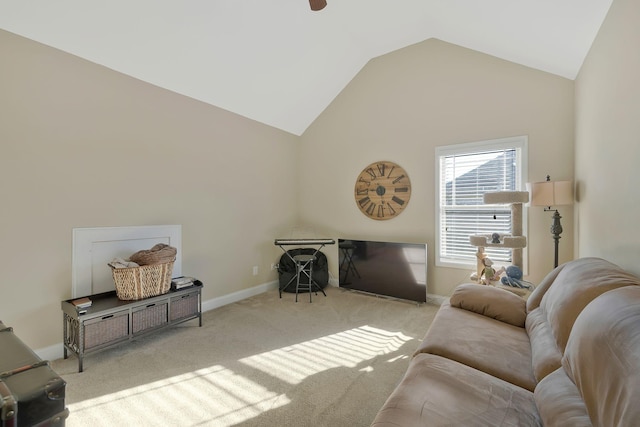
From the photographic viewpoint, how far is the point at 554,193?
2.57 meters

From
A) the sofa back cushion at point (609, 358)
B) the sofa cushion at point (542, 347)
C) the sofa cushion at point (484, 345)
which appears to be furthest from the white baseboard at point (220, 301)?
the sofa back cushion at point (609, 358)

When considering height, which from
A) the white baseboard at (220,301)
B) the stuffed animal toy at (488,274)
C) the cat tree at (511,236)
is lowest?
the white baseboard at (220,301)

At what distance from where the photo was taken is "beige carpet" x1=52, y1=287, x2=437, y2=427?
1.76 meters

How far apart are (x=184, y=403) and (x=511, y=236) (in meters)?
3.07

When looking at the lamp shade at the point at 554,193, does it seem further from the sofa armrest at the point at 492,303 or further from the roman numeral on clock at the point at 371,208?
the roman numeral on clock at the point at 371,208

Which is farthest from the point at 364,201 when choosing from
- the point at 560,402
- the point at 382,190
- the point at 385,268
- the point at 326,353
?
the point at 560,402

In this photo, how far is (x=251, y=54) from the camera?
3150 millimetres

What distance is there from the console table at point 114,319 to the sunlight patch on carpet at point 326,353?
3.20 ft

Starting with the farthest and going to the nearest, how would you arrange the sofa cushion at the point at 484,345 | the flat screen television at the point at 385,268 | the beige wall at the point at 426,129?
the flat screen television at the point at 385,268 < the beige wall at the point at 426,129 < the sofa cushion at the point at 484,345

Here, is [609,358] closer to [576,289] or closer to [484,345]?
[576,289]

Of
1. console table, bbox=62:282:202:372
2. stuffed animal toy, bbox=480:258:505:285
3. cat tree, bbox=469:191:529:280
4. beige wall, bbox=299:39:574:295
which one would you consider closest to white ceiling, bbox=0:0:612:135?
beige wall, bbox=299:39:574:295

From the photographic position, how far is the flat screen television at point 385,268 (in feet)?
11.9

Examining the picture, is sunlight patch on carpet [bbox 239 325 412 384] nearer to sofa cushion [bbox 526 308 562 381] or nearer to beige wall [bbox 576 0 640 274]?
sofa cushion [bbox 526 308 562 381]

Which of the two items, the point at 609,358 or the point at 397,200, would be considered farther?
the point at 397,200
